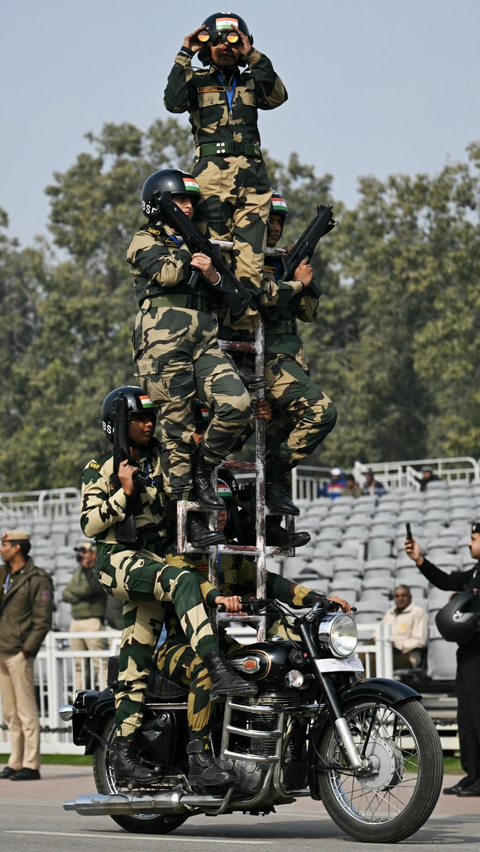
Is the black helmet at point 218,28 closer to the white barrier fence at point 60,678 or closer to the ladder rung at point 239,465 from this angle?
the ladder rung at point 239,465

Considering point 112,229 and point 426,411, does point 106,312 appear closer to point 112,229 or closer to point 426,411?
point 112,229

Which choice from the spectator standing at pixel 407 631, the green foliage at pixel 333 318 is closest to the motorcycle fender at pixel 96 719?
the spectator standing at pixel 407 631

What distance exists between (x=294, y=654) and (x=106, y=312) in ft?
157

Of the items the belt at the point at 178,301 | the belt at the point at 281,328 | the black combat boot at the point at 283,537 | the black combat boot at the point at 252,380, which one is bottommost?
the black combat boot at the point at 283,537

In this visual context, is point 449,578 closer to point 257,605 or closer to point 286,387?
point 286,387

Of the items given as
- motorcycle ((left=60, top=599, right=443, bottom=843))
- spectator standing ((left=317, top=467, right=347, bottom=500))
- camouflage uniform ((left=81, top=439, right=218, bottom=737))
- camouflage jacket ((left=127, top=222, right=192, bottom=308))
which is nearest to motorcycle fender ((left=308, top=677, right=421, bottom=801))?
motorcycle ((left=60, top=599, right=443, bottom=843))

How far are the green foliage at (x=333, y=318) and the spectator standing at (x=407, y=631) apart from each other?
27.9 meters

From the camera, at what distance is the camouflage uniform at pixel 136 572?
7.63 metres

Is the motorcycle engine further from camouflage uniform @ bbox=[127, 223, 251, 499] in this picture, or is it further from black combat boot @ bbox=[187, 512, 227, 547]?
camouflage uniform @ bbox=[127, 223, 251, 499]

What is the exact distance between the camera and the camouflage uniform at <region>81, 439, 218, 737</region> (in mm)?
7633

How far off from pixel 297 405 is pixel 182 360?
84cm

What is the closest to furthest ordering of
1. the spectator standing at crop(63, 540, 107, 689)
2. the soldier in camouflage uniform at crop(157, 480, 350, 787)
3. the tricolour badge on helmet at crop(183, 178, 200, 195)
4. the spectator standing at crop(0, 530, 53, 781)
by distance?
the soldier in camouflage uniform at crop(157, 480, 350, 787)
the tricolour badge on helmet at crop(183, 178, 200, 195)
the spectator standing at crop(0, 530, 53, 781)
the spectator standing at crop(63, 540, 107, 689)

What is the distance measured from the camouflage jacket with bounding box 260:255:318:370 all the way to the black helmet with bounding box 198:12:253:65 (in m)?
1.22

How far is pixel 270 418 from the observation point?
8297 mm
